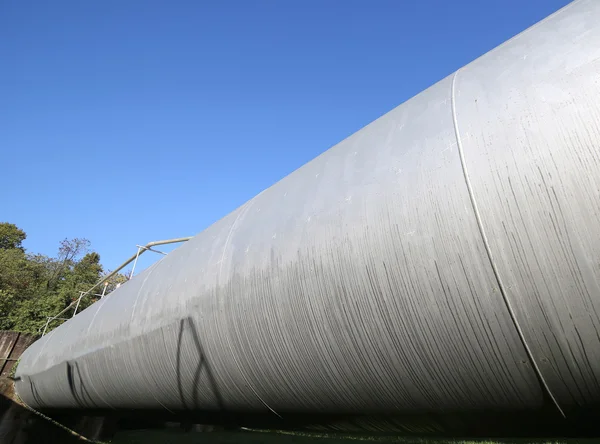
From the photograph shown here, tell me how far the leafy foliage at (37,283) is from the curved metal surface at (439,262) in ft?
46.3

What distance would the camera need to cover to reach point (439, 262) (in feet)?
4.49

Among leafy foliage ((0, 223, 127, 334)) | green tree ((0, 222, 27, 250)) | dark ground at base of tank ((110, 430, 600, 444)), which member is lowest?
dark ground at base of tank ((110, 430, 600, 444))

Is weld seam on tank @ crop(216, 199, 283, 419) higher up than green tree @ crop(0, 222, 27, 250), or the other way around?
green tree @ crop(0, 222, 27, 250)

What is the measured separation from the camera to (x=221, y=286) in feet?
7.36

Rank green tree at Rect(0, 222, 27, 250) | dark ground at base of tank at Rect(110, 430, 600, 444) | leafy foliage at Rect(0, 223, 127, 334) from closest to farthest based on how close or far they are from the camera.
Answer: dark ground at base of tank at Rect(110, 430, 600, 444), leafy foliage at Rect(0, 223, 127, 334), green tree at Rect(0, 222, 27, 250)

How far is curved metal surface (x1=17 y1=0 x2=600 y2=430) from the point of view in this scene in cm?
119

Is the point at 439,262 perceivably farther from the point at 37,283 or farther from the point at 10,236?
the point at 10,236

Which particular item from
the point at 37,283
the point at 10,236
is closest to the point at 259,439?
the point at 37,283

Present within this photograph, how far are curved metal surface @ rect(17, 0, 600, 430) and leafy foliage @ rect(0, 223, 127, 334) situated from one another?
556 inches

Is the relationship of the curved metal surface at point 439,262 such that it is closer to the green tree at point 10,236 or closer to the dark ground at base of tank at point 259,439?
the dark ground at base of tank at point 259,439

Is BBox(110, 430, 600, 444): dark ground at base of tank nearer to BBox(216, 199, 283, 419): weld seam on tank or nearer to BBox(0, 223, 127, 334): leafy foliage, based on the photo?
BBox(216, 199, 283, 419): weld seam on tank

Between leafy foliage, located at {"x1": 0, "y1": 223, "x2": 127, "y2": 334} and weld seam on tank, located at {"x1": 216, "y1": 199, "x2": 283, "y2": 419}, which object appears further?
leafy foliage, located at {"x1": 0, "y1": 223, "x2": 127, "y2": 334}

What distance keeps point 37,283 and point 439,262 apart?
35074 mm

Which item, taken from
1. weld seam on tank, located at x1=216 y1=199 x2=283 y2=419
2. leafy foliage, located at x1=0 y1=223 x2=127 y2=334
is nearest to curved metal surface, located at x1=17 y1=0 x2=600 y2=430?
weld seam on tank, located at x1=216 y1=199 x2=283 y2=419
